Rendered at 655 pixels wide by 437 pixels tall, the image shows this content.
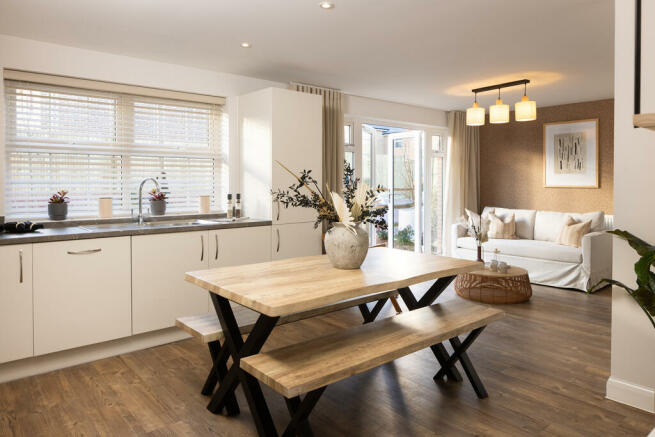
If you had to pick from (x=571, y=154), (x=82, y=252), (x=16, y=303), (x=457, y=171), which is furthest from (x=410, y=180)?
(x=16, y=303)

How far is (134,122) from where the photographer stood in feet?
13.4

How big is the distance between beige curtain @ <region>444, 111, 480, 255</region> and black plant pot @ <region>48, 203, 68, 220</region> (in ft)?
17.7

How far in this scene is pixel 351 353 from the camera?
2004 mm

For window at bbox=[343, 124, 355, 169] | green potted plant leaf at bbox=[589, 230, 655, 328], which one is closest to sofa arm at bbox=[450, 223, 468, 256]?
window at bbox=[343, 124, 355, 169]

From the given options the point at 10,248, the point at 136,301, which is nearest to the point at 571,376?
the point at 136,301

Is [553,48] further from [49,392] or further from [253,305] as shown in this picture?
[49,392]

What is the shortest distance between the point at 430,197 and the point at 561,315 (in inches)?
132

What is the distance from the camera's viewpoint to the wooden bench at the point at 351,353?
177cm

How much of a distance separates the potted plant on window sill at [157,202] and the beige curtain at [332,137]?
5.97 ft

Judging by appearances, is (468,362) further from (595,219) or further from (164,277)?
(595,219)

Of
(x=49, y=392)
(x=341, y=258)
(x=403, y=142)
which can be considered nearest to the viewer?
(x=341, y=258)

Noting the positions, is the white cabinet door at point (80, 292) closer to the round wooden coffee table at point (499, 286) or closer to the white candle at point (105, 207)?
the white candle at point (105, 207)

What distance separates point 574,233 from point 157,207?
4796 millimetres

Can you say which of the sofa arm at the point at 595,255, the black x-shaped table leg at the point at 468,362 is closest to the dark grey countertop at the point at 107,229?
the black x-shaped table leg at the point at 468,362
